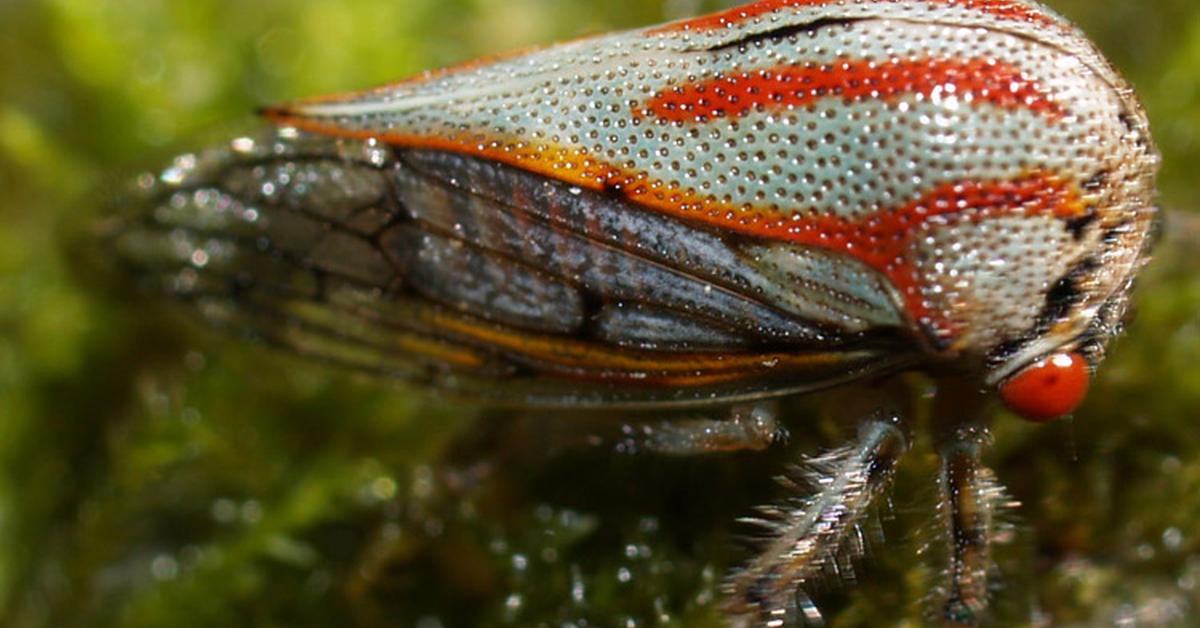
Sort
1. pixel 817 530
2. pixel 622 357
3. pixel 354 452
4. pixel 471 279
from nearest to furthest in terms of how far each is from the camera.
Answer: pixel 817 530 → pixel 622 357 → pixel 471 279 → pixel 354 452

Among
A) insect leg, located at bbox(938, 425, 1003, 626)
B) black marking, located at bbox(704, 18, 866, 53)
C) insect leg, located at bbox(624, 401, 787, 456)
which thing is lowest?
insect leg, located at bbox(938, 425, 1003, 626)

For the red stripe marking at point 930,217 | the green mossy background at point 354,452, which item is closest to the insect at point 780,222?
the red stripe marking at point 930,217

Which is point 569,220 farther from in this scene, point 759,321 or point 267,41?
point 267,41

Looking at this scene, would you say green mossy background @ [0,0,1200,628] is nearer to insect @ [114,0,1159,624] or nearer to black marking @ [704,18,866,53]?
insect @ [114,0,1159,624]

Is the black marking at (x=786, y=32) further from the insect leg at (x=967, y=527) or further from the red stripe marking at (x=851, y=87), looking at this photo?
the insect leg at (x=967, y=527)

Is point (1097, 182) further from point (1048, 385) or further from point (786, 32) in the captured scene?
point (786, 32)

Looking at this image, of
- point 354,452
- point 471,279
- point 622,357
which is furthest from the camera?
point 354,452

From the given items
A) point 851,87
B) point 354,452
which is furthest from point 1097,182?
point 354,452

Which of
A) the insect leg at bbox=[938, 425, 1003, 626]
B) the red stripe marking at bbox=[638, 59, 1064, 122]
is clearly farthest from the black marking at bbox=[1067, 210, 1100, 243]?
the insect leg at bbox=[938, 425, 1003, 626]
